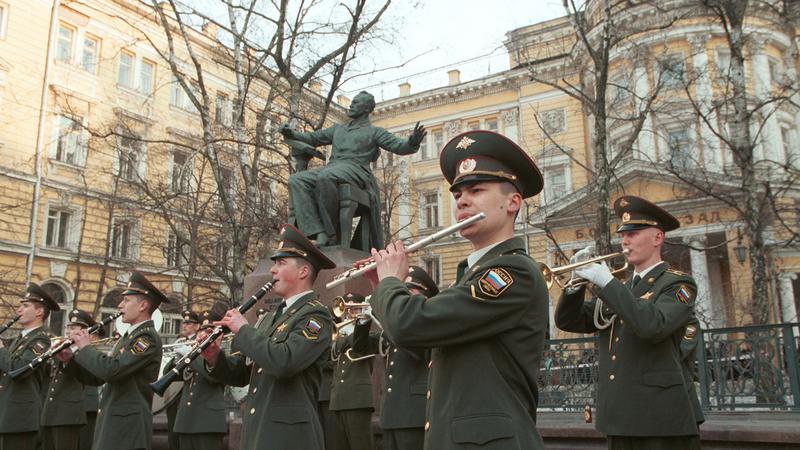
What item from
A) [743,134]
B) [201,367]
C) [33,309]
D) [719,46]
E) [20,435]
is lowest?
[20,435]

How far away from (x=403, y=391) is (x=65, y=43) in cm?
2807

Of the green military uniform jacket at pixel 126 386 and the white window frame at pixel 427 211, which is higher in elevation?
the white window frame at pixel 427 211

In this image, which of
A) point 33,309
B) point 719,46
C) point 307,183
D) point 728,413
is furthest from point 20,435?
point 719,46

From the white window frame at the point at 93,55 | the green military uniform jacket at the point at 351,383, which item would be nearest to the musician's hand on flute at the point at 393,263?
the green military uniform jacket at the point at 351,383

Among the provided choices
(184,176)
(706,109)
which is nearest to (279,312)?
(184,176)

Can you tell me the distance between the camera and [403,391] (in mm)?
5898

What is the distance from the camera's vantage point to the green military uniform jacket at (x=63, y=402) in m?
7.01

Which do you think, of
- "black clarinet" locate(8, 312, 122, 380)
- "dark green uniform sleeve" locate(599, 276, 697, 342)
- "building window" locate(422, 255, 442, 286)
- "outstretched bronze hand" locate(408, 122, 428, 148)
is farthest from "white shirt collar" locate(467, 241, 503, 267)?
"building window" locate(422, 255, 442, 286)

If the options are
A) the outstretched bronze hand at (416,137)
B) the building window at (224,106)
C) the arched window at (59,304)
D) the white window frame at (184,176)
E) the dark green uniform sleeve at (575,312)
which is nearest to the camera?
the dark green uniform sleeve at (575,312)

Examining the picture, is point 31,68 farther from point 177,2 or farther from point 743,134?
point 743,134

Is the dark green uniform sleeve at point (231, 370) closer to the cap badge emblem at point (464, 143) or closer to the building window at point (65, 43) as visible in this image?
the cap badge emblem at point (464, 143)

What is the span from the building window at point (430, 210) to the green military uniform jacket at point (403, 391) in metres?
34.9

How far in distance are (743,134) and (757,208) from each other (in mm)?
1564

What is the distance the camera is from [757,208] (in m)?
12.7
